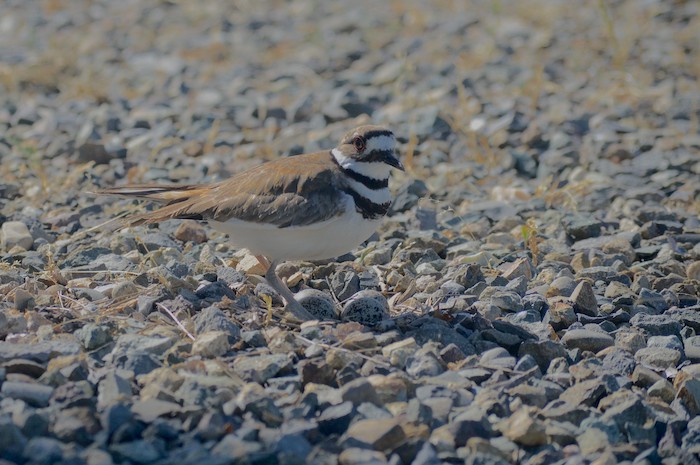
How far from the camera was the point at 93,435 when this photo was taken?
362 centimetres

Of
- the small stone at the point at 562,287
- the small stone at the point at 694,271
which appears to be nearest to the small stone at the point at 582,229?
the small stone at the point at 694,271

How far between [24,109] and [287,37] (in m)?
3.39

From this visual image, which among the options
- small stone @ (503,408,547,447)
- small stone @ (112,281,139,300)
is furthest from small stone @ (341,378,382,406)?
small stone @ (112,281,139,300)

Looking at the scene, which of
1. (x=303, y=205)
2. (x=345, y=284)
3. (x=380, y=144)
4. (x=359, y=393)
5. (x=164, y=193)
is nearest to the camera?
(x=359, y=393)

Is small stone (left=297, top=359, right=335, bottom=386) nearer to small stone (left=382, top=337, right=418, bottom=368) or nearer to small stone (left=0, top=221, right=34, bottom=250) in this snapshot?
small stone (left=382, top=337, right=418, bottom=368)

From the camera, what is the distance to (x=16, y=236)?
6090 millimetres

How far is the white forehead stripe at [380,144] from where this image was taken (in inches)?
208

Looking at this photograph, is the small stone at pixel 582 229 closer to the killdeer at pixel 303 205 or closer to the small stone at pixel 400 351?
the killdeer at pixel 303 205

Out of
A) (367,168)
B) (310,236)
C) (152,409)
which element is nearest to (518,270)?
(367,168)

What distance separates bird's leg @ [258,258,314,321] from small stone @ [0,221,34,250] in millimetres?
1678

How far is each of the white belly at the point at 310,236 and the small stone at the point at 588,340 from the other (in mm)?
1126

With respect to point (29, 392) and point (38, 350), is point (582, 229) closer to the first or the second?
point (38, 350)

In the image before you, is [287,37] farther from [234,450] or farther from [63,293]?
[234,450]

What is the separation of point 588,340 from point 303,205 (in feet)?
5.02
